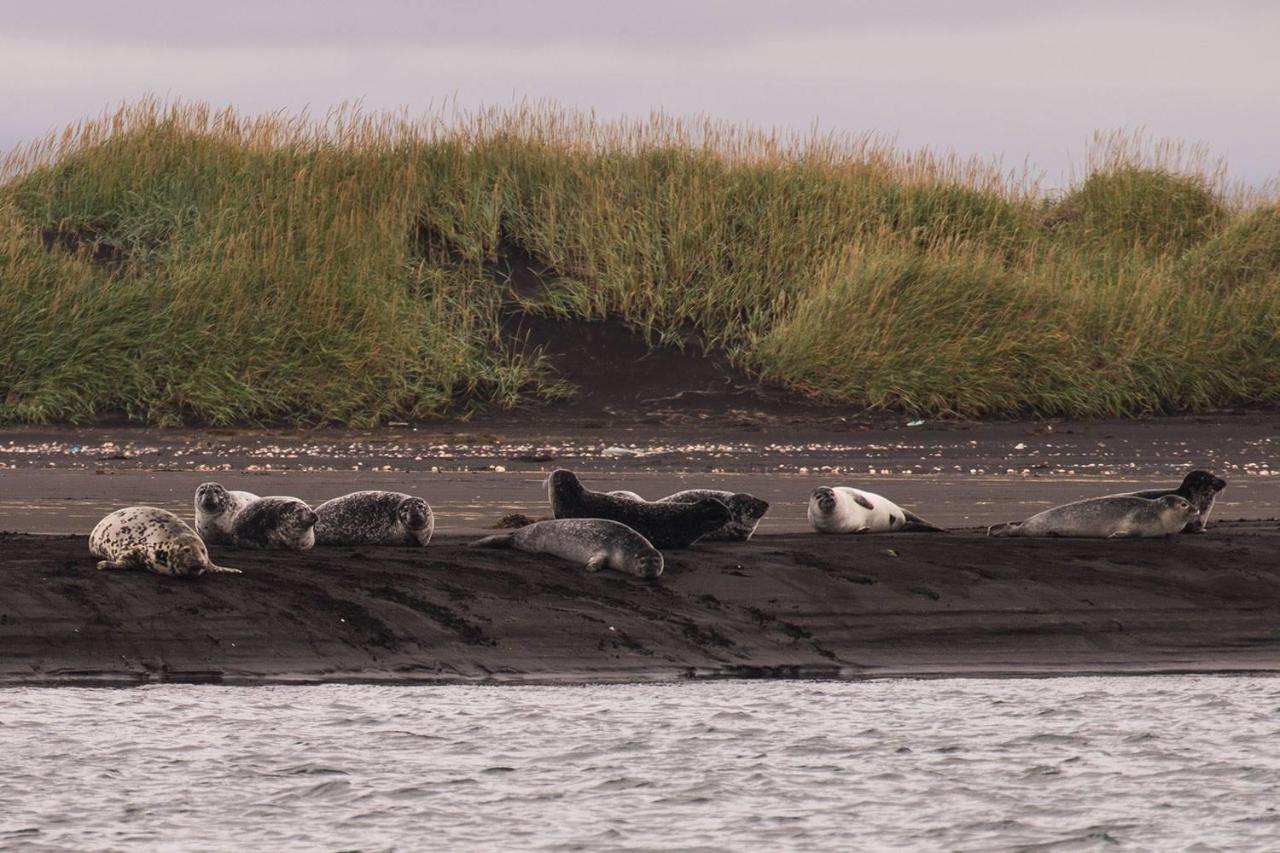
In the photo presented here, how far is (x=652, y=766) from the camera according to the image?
623 cm

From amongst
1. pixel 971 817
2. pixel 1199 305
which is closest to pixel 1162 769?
pixel 971 817

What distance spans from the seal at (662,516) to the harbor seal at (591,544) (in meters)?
0.31

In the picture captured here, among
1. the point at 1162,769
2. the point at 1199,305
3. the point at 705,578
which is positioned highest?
the point at 1199,305

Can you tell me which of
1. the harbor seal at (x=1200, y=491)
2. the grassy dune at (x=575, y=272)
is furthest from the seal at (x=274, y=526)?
the grassy dune at (x=575, y=272)

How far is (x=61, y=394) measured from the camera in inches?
674

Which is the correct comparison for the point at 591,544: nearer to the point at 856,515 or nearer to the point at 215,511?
the point at 856,515

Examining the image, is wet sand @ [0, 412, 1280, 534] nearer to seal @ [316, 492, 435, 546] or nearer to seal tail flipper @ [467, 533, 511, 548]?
seal @ [316, 492, 435, 546]

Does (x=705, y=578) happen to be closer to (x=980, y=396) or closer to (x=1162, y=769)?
(x=1162, y=769)

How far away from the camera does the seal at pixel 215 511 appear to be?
892cm

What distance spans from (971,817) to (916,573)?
2940 mm

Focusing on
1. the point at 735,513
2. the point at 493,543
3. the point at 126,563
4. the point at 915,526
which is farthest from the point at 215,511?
the point at 915,526

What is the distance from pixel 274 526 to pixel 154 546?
0.92 m

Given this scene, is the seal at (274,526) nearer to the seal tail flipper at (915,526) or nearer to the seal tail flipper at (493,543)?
the seal tail flipper at (493,543)

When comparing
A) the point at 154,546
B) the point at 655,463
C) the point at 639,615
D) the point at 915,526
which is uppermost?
the point at 655,463
